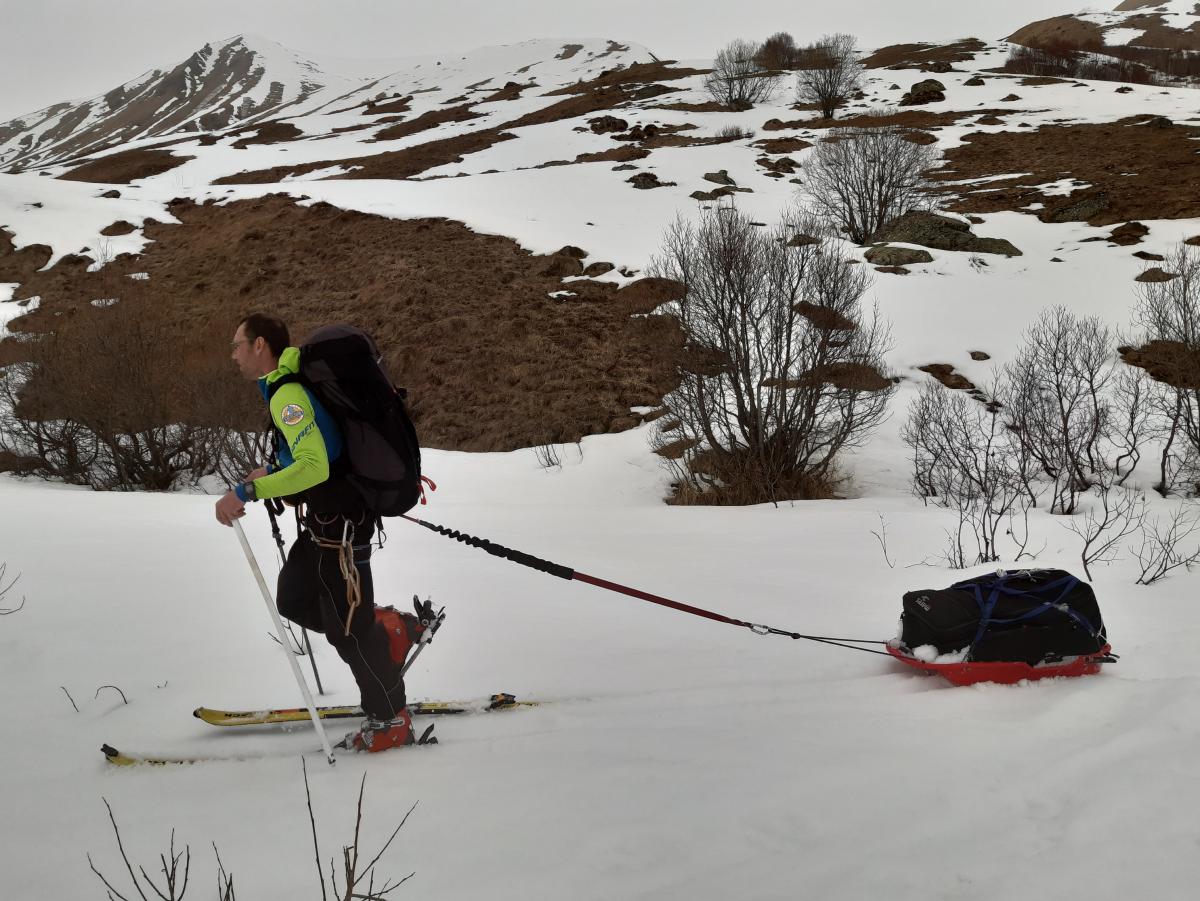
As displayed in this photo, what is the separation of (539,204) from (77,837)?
2451 cm

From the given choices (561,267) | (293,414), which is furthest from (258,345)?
(561,267)

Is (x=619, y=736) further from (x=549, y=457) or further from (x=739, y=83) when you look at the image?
(x=739, y=83)

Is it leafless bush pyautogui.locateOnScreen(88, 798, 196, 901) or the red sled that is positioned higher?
leafless bush pyautogui.locateOnScreen(88, 798, 196, 901)

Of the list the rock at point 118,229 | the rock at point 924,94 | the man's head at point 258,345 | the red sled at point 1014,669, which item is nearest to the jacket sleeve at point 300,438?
the man's head at point 258,345

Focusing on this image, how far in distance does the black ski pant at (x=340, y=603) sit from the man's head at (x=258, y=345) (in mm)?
567

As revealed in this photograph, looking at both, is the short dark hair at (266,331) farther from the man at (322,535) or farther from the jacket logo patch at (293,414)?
the jacket logo patch at (293,414)

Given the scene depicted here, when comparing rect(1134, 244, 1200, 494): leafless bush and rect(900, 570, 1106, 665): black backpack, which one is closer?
rect(900, 570, 1106, 665): black backpack

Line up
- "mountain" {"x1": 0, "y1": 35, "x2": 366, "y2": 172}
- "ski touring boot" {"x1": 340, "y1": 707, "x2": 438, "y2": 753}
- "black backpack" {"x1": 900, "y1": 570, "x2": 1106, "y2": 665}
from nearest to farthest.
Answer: "ski touring boot" {"x1": 340, "y1": 707, "x2": 438, "y2": 753} → "black backpack" {"x1": 900, "y1": 570, "x2": 1106, "y2": 665} → "mountain" {"x1": 0, "y1": 35, "x2": 366, "y2": 172}

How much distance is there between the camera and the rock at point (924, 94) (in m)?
35.7

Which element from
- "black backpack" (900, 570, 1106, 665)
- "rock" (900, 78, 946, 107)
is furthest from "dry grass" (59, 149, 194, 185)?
"black backpack" (900, 570, 1106, 665)

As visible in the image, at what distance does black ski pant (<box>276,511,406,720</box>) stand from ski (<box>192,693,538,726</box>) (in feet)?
1.16

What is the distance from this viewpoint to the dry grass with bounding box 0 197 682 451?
15.7 meters

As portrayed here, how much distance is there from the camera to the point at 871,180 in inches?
782

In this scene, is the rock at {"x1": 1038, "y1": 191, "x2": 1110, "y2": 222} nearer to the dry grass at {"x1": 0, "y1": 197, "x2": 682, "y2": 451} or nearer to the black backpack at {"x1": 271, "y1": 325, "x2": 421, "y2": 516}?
the dry grass at {"x1": 0, "y1": 197, "x2": 682, "y2": 451}
